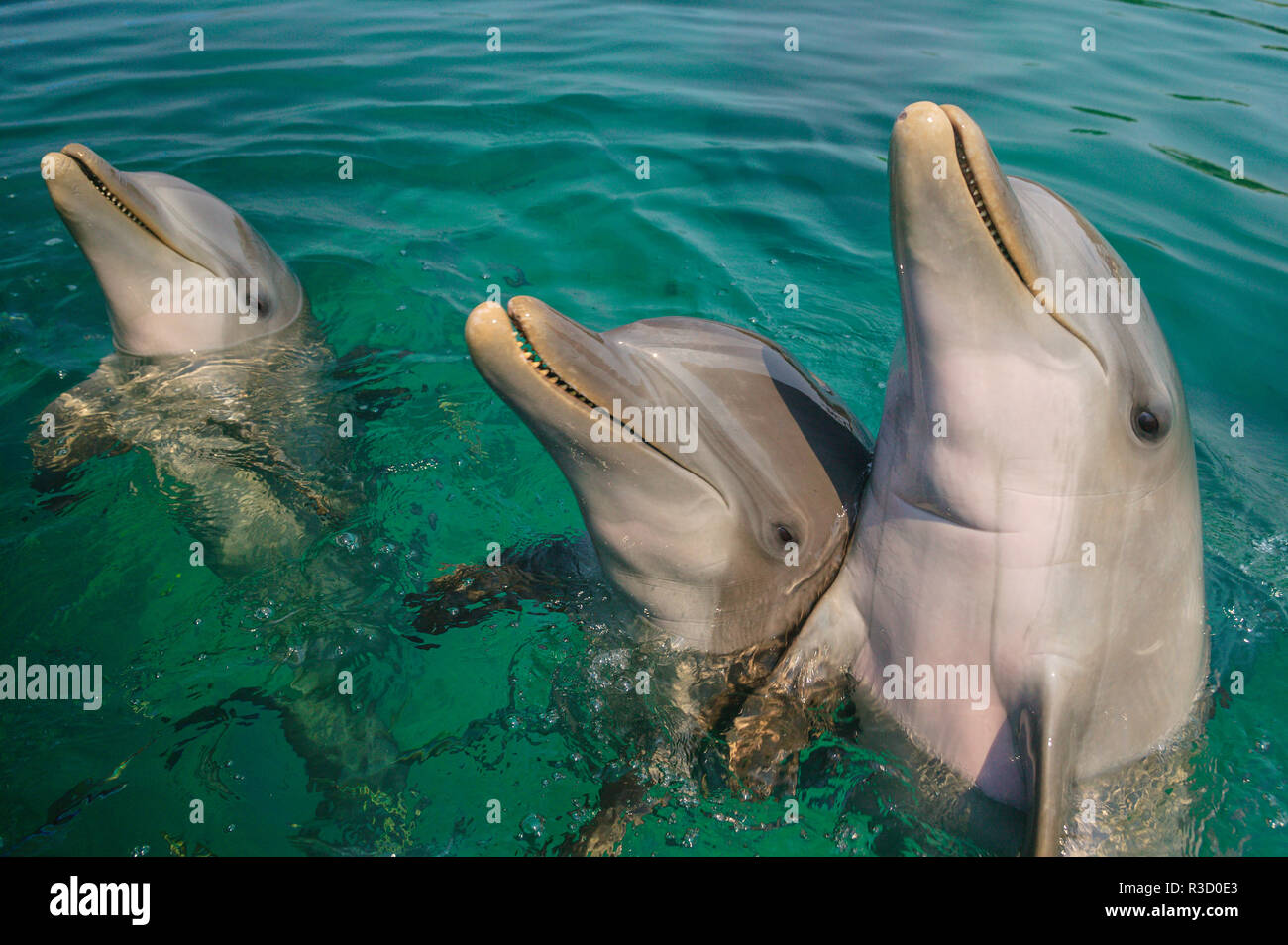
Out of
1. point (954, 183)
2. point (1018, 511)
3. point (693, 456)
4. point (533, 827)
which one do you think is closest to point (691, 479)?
point (693, 456)

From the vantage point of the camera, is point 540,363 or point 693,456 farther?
point 693,456

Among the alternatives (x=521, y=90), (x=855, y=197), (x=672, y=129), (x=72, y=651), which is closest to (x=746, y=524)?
(x=72, y=651)

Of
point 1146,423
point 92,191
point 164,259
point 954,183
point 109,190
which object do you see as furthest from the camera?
point 164,259

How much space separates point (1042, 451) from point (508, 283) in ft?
19.5

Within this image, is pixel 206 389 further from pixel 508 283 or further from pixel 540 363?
pixel 540 363

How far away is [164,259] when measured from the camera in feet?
19.3

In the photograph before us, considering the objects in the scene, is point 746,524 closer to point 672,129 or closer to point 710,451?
point 710,451

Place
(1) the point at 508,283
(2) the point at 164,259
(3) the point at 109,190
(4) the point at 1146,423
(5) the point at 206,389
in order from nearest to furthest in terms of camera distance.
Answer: (4) the point at 1146,423 < (3) the point at 109,190 < (2) the point at 164,259 < (5) the point at 206,389 < (1) the point at 508,283

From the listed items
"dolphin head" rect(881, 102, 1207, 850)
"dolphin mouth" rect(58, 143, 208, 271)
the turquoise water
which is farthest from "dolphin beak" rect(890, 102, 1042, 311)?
"dolphin mouth" rect(58, 143, 208, 271)

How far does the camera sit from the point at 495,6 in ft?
53.4

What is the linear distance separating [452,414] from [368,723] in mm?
2549

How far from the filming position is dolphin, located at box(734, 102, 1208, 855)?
291 cm

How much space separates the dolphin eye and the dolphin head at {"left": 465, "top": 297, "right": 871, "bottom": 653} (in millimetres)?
991

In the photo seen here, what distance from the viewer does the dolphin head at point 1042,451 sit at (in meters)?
2.88
